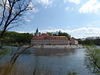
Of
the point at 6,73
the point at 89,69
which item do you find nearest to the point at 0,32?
the point at 6,73

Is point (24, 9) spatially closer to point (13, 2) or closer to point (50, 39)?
point (13, 2)

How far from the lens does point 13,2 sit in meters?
3.73

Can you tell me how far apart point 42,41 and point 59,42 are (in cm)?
1565

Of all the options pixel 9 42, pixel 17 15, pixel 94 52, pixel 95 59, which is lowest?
pixel 95 59

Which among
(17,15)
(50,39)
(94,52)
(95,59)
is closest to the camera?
(17,15)

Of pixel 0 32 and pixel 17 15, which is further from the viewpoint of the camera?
pixel 17 15

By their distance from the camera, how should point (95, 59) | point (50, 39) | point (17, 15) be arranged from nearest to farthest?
point (17, 15) → point (95, 59) → point (50, 39)

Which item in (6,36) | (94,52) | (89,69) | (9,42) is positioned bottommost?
(89,69)

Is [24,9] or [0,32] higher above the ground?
[24,9]

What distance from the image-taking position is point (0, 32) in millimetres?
3770

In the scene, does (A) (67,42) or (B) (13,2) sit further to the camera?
(A) (67,42)

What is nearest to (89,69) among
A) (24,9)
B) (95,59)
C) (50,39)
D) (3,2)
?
(95,59)

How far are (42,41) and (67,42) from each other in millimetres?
23064

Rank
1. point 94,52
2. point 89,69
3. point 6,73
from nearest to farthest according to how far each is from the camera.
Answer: point 6,73
point 94,52
point 89,69
